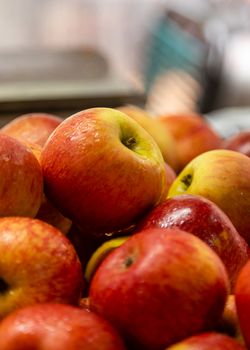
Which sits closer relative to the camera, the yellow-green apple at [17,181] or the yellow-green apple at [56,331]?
the yellow-green apple at [56,331]

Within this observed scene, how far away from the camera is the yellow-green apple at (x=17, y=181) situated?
0.68m

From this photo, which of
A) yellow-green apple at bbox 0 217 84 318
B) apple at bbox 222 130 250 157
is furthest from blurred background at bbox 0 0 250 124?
yellow-green apple at bbox 0 217 84 318

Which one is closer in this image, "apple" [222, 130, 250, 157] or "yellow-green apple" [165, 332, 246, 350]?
"yellow-green apple" [165, 332, 246, 350]

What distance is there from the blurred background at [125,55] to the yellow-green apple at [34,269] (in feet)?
4.76

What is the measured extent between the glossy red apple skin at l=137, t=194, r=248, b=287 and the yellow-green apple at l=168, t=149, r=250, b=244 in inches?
3.9

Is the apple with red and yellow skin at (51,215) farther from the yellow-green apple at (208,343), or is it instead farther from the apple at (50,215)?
the yellow-green apple at (208,343)

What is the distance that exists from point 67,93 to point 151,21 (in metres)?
1.66

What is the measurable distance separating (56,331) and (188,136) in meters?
0.74

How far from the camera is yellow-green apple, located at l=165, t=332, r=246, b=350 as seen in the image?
486 millimetres

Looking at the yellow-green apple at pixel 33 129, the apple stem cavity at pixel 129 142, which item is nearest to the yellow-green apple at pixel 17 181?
the apple stem cavity at pixel 129 142

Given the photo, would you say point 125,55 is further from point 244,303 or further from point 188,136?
point 244,303

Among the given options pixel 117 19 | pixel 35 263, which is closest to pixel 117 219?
pixel 35 263

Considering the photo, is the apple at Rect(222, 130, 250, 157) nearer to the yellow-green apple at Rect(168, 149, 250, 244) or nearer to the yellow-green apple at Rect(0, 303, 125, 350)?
the yellow-green apple at Rect(168, 149, 250, 244)

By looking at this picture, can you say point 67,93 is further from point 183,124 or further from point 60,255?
point 60,255
